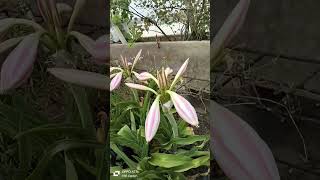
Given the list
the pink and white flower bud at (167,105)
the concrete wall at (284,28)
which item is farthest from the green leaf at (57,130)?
the concrete wall at (284,28)

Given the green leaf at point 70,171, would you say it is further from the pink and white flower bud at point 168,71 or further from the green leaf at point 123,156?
the pink and white flower bud at point 168,71

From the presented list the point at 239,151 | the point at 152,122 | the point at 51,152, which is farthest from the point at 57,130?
the point at 239,151

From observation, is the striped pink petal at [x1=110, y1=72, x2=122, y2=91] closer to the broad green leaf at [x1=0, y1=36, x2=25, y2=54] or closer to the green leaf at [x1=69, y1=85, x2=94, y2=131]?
the green leaf at [x1=69, y1=85, x2=94, y2=131]

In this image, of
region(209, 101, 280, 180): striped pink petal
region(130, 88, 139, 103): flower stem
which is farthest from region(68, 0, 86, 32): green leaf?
region(209, 101, 280, 180): striped pink petal

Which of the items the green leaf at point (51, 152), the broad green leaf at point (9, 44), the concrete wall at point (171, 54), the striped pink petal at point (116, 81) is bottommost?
the green leaf at point (51, 152)

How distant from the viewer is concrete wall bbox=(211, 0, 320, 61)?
88 centimetres

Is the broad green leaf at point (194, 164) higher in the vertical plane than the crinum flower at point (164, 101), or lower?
lower

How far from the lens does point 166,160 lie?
2.35 feet

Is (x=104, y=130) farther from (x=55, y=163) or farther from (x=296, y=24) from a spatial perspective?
(x=296, y=24)

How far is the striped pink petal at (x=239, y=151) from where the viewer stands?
586 millimetres

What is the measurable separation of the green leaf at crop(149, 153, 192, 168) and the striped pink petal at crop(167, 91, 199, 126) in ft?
0.23

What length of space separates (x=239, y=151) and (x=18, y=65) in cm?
31

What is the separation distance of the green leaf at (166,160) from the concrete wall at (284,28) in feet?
0.89

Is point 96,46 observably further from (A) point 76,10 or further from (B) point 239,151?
(B) point 239,151
